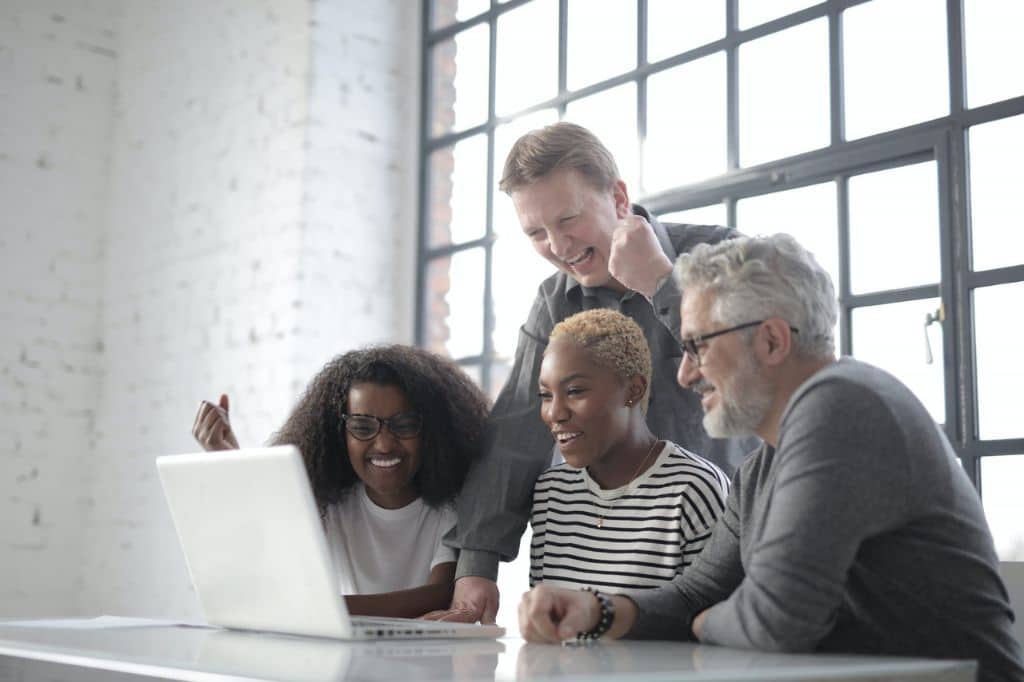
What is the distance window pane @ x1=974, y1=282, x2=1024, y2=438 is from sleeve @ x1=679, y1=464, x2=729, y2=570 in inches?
45.2

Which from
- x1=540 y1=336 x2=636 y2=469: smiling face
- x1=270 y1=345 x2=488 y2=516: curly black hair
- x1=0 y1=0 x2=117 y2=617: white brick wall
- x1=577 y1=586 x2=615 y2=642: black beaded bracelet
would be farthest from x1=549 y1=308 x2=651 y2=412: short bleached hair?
x1=0 y1=0 x2=117 y2=617: white brick wall

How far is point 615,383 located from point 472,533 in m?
0.39

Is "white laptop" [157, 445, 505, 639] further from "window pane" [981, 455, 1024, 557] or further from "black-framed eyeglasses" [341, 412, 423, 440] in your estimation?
"window pane" [981, 455, 1024, 557]

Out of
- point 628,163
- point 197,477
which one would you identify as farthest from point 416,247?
point 197,477

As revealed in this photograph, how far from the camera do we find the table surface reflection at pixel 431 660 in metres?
1.23

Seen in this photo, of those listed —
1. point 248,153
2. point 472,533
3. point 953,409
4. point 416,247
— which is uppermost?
point 248,153

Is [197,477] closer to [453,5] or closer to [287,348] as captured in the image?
[287,348]

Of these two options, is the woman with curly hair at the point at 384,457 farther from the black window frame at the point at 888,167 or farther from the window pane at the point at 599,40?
the window pane at the point at 599,40

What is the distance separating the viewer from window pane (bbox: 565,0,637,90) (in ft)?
13.2

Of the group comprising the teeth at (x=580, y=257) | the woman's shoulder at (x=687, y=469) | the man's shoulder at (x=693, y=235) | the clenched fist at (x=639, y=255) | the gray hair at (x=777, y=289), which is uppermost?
the man's shoulder at (x=693, y=235)

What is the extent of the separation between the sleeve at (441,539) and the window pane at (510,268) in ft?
6.05

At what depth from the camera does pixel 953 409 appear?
2936mm

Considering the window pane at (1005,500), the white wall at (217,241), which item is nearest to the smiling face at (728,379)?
the window pane at (1005,500)

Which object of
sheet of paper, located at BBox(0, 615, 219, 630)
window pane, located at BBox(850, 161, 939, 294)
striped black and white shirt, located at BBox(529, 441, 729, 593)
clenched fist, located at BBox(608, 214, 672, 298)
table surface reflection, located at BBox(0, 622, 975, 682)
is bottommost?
sheet of paper, located at BBox(0, 615, 219, 630)
